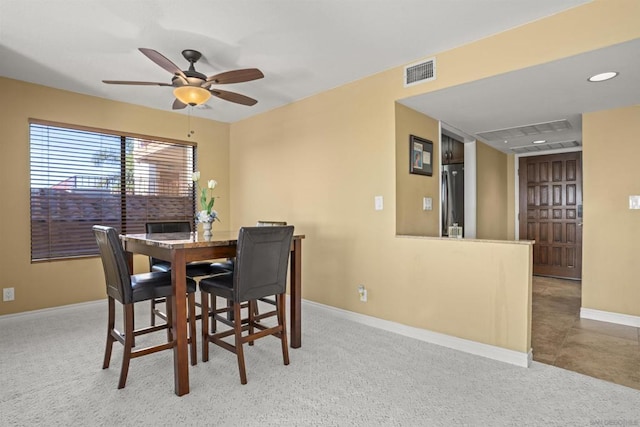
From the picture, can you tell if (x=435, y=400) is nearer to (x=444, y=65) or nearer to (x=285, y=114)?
(x=444, y=65)

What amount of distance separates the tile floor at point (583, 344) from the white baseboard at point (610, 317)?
0.28 ft

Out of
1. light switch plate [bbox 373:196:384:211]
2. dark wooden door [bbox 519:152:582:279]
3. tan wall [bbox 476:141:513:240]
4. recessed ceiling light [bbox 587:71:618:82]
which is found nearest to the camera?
recessed ceiling light [bbox 587:71:618:82]

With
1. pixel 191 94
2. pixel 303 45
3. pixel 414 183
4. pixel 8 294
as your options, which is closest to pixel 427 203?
pixel 414 183

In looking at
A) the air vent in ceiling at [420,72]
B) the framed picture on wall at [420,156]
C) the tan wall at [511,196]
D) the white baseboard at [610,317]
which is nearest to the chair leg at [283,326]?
the framed picture on wall at [420,156]

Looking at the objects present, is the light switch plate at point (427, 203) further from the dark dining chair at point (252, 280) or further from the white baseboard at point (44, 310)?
the white baseboard at point (44, 310)

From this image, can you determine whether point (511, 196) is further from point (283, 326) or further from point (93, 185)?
point (93, 185)

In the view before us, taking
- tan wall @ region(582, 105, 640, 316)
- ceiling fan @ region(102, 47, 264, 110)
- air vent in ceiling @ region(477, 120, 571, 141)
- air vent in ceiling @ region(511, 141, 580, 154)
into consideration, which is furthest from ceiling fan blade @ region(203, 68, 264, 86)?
air vent in ceiling @ region(511, 141, 580, 154)

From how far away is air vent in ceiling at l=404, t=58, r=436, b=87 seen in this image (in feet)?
9.56

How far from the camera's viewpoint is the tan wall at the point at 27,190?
11.3ft

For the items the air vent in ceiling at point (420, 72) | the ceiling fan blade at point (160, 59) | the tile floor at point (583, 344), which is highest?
the air vent in ceiling at point (420, 72)

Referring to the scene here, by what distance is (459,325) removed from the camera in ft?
9.12

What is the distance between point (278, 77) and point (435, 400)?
2.98m

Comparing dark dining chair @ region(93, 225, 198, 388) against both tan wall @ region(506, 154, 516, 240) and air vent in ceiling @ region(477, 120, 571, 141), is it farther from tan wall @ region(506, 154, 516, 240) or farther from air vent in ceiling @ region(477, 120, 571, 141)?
tan wall @ region(506, 154, 516, 240)

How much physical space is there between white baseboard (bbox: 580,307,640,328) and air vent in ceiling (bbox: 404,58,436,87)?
2.94m
